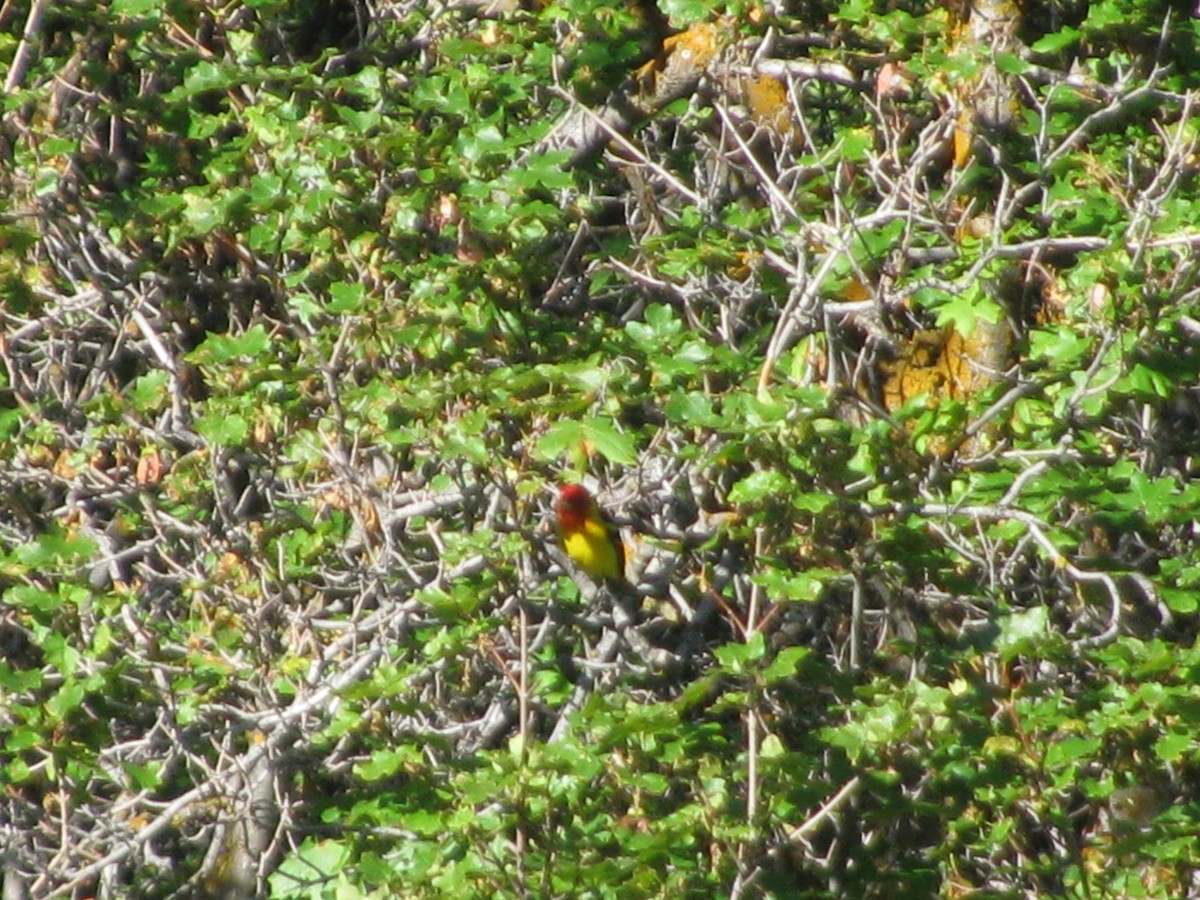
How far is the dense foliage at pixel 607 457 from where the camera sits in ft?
11.7

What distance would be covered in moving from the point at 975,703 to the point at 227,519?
1639mm

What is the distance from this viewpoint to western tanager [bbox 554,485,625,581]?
12.2ft

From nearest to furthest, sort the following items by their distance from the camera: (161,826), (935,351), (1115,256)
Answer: (1115,256) → (161,826) → (935,351)

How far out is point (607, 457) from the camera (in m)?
3.28

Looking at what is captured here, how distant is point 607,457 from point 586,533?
0.51m

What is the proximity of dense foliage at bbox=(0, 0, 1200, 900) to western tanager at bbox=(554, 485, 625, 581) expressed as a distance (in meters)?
0.04

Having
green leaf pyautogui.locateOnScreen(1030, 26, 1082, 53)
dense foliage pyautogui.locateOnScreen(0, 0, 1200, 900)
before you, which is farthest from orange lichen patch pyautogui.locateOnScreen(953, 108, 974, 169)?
green leaf pyautogui.locateOnScreen(1030, 26, 1082, 53)

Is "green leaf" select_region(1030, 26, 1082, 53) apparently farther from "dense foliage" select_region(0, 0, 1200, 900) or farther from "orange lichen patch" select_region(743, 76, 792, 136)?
"orange lichen patch" select_region(743, 76, 792, 136)

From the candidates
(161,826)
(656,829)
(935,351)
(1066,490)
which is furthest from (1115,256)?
(161,826)

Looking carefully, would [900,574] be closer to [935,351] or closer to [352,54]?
[935,351]

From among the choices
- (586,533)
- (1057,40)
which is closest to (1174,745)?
(586,533)

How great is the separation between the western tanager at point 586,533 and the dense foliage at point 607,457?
0.04 metres

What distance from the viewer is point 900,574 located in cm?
378

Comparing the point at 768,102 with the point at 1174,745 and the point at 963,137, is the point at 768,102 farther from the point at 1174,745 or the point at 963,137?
the point at 1174,745
